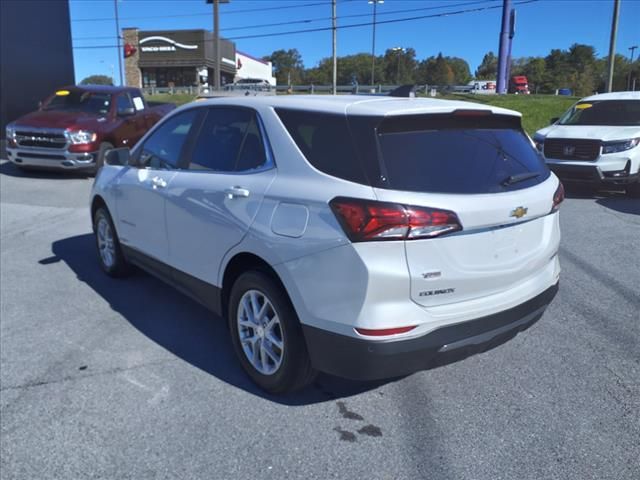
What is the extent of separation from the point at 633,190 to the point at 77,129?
10531 mm

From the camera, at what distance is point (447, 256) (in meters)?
2.75

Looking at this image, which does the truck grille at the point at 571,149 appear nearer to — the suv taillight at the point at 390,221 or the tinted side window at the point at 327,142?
the tinted side window at the point at 327,142

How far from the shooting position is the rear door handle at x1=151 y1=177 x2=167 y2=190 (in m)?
4.23

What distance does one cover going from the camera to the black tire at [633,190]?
9.85 m

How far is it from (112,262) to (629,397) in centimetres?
446

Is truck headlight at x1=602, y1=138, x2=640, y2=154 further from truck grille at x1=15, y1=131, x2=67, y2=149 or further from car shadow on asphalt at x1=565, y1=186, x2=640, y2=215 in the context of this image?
truck grille at x1=15, y1=131, x2=67, y2=149

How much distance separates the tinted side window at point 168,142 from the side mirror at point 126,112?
8142 millimetres

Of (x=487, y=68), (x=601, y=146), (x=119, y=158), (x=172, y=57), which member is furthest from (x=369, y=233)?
(x=487, y=68)

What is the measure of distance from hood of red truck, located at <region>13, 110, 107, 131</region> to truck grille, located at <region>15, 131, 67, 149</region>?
15cm

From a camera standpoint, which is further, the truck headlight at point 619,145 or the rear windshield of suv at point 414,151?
the truck headlight at point 619,145

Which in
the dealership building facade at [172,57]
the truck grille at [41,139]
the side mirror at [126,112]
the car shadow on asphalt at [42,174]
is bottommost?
the car shadow on asphalt at [42,174]

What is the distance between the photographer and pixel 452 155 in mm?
2928

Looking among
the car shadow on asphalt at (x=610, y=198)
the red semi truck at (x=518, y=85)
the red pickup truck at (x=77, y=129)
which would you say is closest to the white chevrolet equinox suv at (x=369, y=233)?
the car shadow on asphalt at (x=610, y=198)

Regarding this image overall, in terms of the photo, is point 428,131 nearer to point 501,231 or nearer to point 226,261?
point 501,231
